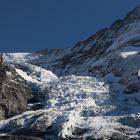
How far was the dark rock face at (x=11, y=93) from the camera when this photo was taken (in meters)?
56.6

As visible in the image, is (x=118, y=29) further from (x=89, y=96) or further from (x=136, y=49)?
(x=89, y=96)

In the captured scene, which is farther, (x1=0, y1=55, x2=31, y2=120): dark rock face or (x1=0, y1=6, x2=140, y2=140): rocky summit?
(x1=0, y1=55, x2=31, y2=120): dark rock face

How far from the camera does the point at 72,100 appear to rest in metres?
59.0

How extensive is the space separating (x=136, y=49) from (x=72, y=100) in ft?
83.0

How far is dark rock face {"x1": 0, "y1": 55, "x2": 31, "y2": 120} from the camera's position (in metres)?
56.6

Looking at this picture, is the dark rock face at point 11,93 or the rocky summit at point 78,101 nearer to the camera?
the rocky summit at point 78,101

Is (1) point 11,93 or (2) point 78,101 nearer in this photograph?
(2) point 78,101

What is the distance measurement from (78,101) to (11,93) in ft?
21.4

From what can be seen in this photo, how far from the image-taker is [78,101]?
191 feet

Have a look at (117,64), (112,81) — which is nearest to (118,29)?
(117,64)

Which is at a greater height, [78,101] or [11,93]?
[11,93]

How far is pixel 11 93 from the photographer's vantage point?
59.5 m

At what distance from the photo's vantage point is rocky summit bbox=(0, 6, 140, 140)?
160ft

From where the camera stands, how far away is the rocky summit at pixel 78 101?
48688mm
